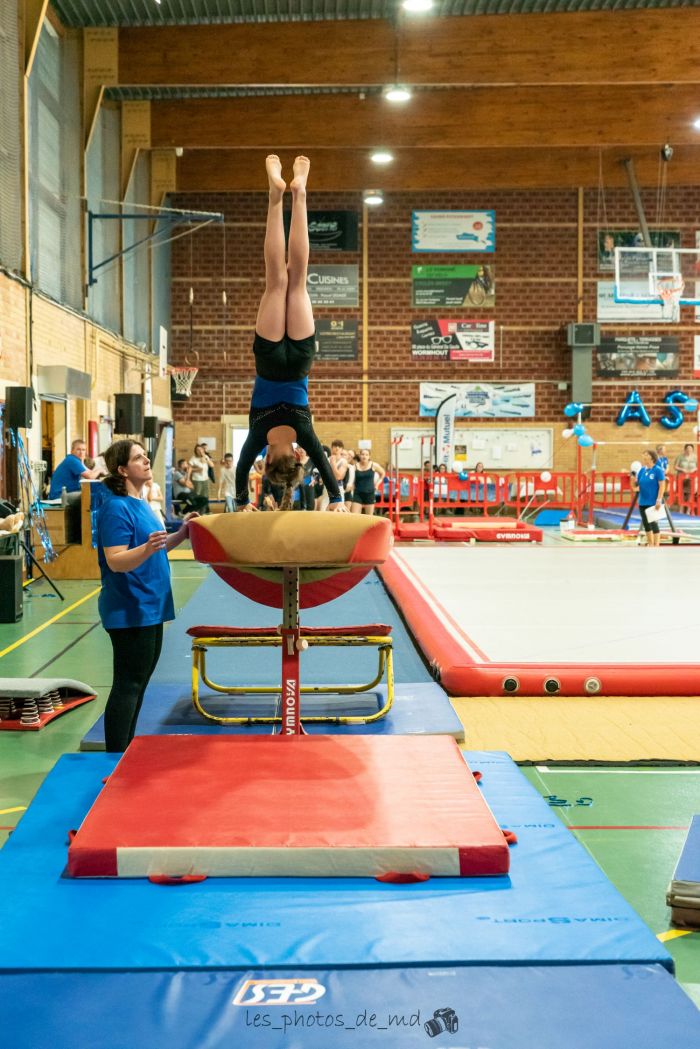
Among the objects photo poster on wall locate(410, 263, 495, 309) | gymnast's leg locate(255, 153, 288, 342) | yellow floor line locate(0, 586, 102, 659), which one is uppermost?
photo poster on wall locate(410, 263, 495, 309)

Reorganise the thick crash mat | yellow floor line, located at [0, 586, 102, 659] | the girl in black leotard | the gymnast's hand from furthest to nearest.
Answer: the girl in black leotard < yellow floor line, located at [0, 586, 102, 659] < the gymnast's hand < the thick crash mat

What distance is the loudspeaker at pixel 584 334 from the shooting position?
62.1ft

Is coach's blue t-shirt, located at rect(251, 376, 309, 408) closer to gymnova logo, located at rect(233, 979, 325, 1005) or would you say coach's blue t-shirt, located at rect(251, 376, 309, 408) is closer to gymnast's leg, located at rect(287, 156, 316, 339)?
gymnast's leg, located at rect(287, 156, 316, 339)

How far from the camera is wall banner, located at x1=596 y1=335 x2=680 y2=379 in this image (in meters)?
19.7

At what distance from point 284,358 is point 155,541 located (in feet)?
4.54

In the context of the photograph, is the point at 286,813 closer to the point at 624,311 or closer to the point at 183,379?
the point at 183,379

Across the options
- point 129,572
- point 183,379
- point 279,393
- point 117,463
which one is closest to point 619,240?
point 183,379

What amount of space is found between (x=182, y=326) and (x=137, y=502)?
17111mm

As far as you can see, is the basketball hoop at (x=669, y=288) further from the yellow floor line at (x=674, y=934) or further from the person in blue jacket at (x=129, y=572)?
the yellow floor line at (x=674, y=934)

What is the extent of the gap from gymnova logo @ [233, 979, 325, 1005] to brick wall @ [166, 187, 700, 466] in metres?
18.1

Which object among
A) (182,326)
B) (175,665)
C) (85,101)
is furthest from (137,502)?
(182,326)

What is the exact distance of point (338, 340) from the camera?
776 inches

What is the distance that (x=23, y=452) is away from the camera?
9.26 meters

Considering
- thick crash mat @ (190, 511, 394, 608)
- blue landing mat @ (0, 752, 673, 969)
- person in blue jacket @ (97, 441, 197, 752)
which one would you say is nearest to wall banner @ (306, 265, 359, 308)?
person in blue jacket @ (97, 441, 197, 752)
